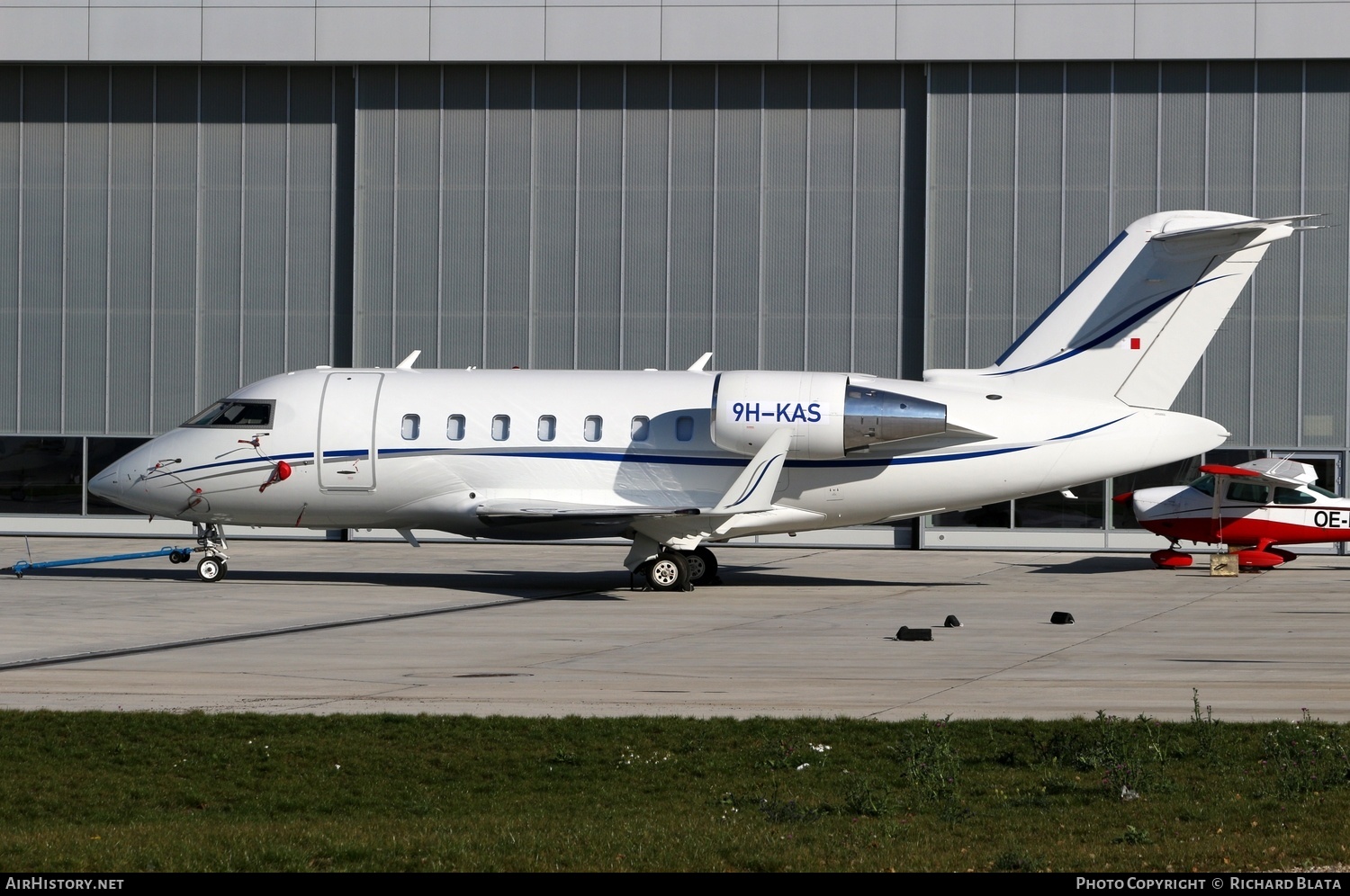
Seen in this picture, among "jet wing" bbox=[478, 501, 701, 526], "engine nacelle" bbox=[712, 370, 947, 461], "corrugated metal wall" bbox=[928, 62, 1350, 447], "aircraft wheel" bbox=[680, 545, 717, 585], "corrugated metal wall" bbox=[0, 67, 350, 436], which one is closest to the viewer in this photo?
"jet wing" bbox=[478, 501, 701, 526]

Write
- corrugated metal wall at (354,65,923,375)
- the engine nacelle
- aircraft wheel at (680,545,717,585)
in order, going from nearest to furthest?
the engine nacelle < aircraft wheel at (680,545,717,585) < corrugated metal wall at (354,65,923,375)

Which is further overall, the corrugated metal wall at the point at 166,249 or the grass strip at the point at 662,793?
the corrugated metal wall at the point at 166,249

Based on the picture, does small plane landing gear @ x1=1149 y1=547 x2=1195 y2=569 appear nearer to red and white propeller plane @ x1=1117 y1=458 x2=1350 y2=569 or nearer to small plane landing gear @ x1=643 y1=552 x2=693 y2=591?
red and white propeller plane @ x1=1117 y1=458 x2=1350 y2=569

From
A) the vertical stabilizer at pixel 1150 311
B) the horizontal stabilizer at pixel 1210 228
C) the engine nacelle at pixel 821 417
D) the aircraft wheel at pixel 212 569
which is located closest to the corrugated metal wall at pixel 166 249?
the aircraft wheel at pixel 212 569

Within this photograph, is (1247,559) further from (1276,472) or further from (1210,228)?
(1210,228)

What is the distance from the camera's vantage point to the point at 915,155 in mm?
39250

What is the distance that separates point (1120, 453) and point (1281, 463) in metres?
6.91

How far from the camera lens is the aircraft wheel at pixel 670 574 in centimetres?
2691

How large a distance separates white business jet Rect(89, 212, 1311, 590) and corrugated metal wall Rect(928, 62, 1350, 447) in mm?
11750

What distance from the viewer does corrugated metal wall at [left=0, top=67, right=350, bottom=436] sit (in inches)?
1615

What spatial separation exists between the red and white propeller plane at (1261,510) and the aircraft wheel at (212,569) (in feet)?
64.6
